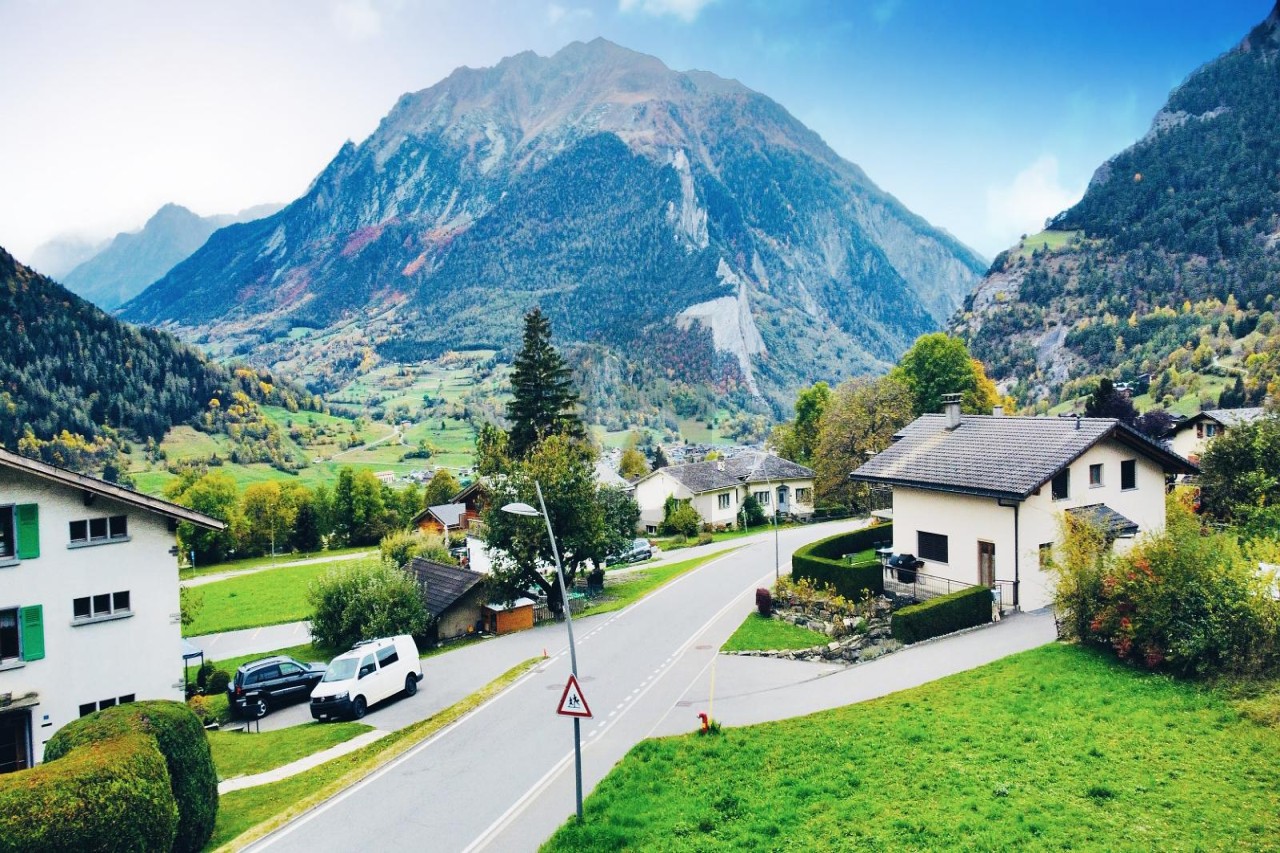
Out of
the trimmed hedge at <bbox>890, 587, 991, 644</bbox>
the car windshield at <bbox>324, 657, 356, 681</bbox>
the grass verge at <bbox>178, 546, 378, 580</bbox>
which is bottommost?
the grass verge at <bbox>178, 546, 378, 580</bbox>

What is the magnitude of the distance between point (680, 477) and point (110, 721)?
5534 cm

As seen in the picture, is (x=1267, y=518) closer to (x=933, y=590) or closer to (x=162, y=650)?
(x=933, y=590)

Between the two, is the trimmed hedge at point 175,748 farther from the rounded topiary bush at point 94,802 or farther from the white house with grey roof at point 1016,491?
the white house with grey roof at point 1016,491

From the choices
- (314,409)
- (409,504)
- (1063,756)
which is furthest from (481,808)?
(314,409)

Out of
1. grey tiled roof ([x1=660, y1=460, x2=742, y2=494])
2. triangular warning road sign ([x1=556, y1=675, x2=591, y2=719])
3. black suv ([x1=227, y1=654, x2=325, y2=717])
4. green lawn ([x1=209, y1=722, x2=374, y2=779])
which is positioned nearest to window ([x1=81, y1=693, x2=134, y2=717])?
green lawn ([x1=209, y1=722, x2=374, y2=779])

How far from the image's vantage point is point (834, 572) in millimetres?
31688

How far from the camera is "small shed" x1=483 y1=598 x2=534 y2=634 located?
35.4 metres

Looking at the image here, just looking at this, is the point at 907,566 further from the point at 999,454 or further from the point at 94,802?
the point at 94,802

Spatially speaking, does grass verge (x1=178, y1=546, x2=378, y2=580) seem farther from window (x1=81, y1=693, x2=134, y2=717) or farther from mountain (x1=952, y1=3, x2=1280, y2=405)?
mountain (x1=952, y1=3, x2=1280, y2=405)

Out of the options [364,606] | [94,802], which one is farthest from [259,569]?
[94,802]

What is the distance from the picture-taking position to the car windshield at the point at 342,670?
24594mm

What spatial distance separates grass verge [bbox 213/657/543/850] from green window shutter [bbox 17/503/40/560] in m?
8.45

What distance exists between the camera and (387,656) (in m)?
25.8

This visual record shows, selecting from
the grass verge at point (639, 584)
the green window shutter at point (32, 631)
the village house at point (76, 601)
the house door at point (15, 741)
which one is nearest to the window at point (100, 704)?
the village house at point (76, 601)
